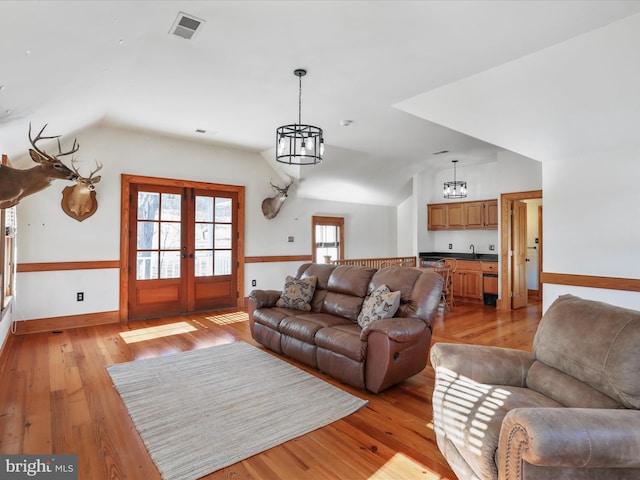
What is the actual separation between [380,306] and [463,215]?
5.36m

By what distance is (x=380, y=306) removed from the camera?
10.1ft

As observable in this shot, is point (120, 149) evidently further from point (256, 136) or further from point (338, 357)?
point (338, 357)

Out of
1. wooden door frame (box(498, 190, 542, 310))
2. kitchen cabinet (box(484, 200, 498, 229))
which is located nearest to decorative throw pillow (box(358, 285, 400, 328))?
wooden door frame (box(498, 190, 542, 310))

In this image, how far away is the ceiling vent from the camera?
2535 millimetres

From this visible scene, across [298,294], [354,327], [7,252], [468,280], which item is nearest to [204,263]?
[7,252]

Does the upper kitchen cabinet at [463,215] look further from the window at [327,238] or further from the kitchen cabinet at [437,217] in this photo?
the window at [327,238]

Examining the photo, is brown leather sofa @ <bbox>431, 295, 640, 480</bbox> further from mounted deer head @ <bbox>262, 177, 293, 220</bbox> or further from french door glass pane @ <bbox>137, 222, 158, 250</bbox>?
mounted deer head @ <bbox>262, 177, 293, 220</bbox>

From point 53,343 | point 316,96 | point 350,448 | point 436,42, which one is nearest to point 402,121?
point 316,96

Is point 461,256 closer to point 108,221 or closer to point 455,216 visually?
point 455,216

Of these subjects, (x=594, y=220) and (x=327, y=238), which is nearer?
(x=594, y=220)

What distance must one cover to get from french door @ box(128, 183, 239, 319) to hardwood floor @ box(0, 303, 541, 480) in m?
1.33

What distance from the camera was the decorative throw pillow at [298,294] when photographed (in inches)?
155

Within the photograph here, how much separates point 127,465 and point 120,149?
14.9 ft

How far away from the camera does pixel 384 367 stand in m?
2.71
